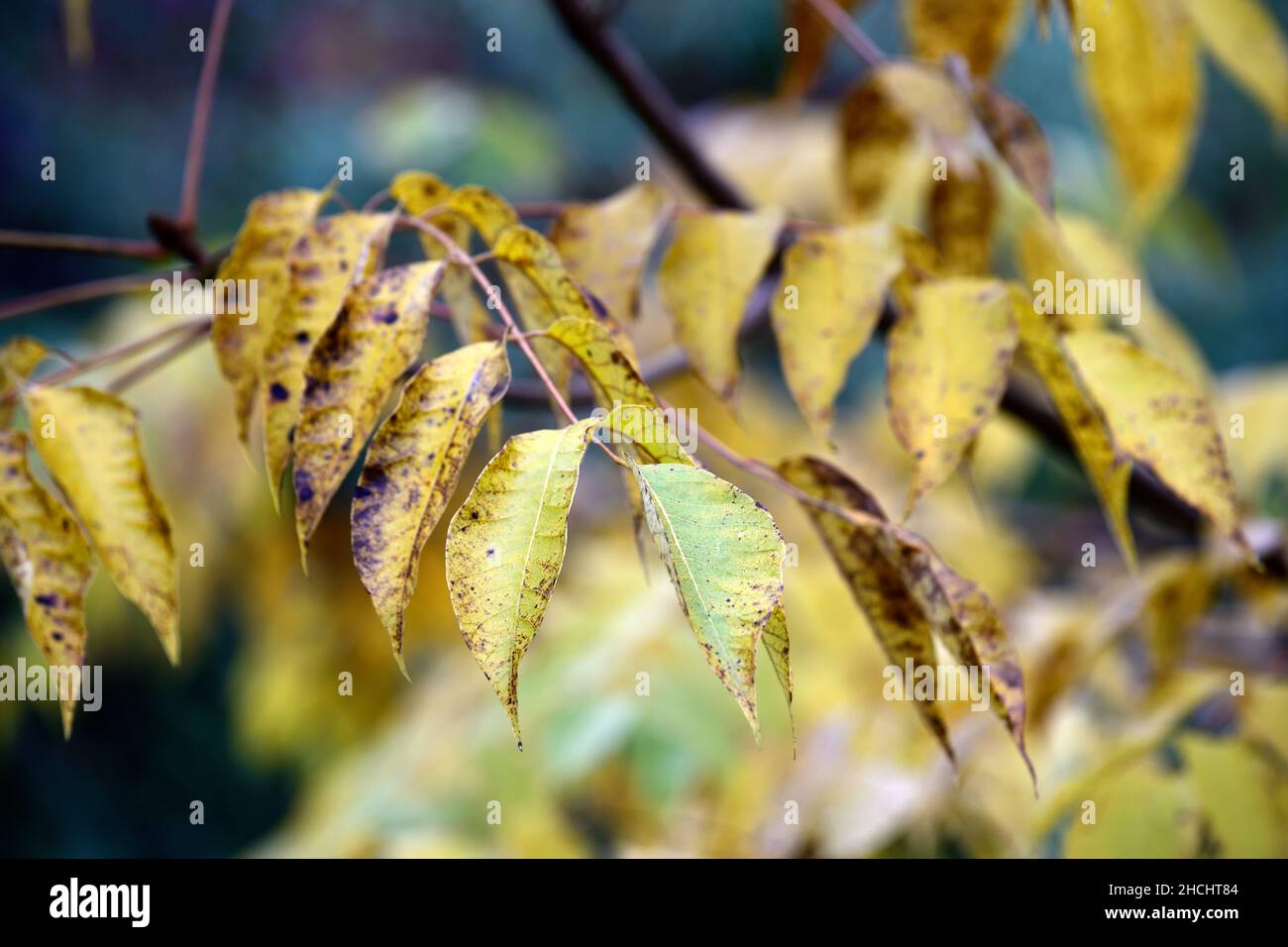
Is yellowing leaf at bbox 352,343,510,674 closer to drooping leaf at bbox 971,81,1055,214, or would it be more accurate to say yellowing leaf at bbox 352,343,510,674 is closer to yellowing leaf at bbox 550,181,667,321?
yellowing leaf at bbox 550,181,667,321

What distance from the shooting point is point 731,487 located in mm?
378

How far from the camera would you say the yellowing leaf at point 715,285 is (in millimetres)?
591

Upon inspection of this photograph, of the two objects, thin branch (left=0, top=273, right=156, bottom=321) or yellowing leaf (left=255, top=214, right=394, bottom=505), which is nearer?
yellowing leaf (left=255, top=214, right=394, bottom=505)

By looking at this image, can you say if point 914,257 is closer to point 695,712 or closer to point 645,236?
point 645,236

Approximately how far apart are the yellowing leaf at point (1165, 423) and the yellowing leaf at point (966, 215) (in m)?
0.22

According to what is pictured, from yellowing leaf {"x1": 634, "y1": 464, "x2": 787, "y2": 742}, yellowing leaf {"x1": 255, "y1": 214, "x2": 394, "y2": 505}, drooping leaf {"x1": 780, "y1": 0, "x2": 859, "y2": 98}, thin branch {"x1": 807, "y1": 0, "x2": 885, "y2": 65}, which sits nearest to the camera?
yellowing leaf {"x1": 634, "y1": 464, "x2": 787, "y2": 742}

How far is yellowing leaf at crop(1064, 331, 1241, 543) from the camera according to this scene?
21.5 inches

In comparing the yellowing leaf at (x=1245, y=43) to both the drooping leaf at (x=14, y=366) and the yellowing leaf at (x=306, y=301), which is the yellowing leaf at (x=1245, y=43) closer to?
the yellowing leaf at (x=306, y=301)

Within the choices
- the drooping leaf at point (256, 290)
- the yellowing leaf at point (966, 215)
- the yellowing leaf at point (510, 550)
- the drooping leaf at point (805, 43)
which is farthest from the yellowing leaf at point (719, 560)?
the drooping leaf at point (805, 43)

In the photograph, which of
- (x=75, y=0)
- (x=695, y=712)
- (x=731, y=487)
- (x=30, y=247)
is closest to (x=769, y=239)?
(x=731, y=487)

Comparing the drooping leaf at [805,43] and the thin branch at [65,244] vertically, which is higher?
the drooping leaf at [805,43]

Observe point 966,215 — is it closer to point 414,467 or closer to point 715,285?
point 715,285

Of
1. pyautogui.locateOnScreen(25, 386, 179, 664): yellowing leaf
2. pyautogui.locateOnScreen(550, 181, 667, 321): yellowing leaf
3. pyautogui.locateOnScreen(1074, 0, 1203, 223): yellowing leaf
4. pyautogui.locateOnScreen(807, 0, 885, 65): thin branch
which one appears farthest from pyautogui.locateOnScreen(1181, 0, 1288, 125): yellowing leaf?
pyautogui.locateOnScreen(25, 386, 179, 664): yellowing leaf

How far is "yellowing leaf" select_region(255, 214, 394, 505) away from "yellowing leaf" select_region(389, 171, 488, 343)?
34 mm
